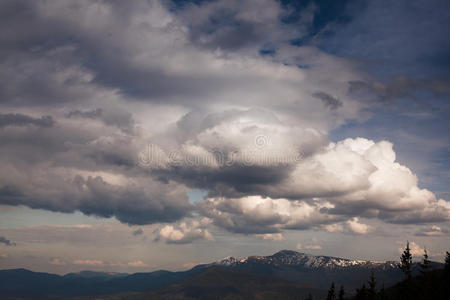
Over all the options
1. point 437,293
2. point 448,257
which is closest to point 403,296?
point 437,293

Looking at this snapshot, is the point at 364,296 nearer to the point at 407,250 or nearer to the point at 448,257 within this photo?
the point at 407,250

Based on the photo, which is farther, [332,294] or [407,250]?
[332,294]

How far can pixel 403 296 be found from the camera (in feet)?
400

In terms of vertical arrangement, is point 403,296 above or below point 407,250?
below

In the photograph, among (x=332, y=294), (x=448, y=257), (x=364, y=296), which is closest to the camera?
(x=364, y=296)

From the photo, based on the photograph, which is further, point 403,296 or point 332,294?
point 332,294

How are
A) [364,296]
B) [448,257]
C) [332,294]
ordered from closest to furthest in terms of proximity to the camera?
[364,296] < [332,294] < [448,257]

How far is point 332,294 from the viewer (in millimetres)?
134250

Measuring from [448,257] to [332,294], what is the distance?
8717 cm

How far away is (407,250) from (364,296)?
2174 centimetres

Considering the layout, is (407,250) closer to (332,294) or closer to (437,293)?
(437,293)

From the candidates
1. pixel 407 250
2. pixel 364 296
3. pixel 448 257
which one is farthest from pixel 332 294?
pixel 448 257

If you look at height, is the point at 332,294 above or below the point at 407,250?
below

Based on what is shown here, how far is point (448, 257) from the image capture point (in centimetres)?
18200
